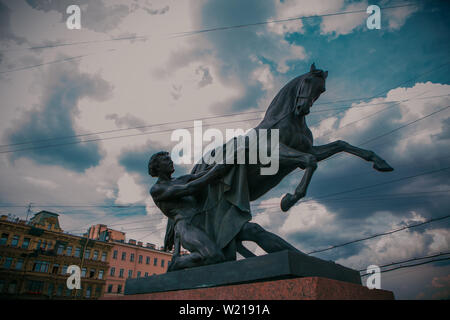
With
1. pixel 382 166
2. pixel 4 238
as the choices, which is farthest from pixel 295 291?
pixel 4 238

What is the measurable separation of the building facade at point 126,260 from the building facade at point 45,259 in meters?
1.80

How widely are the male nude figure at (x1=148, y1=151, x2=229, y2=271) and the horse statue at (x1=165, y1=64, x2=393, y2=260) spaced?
0.68ft

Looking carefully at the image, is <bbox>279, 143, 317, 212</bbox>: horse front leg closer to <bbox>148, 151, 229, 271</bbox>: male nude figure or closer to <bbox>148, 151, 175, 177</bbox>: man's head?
<bbox>148, 151, 229, 271</bbox>: male nude figure

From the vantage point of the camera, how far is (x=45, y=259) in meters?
40.7

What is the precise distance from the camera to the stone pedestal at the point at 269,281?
2705 millimetres

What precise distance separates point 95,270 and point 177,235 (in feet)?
154

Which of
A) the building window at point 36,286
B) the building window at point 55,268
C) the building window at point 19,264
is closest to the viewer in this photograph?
the building window at point 36,286

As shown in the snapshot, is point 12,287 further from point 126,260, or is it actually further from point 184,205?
point 184,205

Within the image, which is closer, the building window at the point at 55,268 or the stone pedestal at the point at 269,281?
the stone pedestal at the point at 269,281

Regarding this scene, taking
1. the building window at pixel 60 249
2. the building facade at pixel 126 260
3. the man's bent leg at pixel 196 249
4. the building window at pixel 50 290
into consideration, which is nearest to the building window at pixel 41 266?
the building window at pixel 50 290

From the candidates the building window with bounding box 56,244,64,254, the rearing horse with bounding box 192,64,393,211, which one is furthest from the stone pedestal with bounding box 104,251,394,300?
the building window with bounding box 56,244,64,254

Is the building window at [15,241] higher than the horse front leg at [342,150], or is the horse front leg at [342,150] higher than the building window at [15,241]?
the building window at [15,241]

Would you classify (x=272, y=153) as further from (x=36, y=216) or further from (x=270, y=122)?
(x=36, y=216)

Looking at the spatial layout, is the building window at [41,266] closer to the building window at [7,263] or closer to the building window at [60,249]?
the building window at [60,249]
